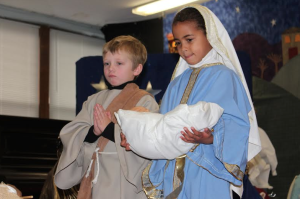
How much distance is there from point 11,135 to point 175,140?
423cm

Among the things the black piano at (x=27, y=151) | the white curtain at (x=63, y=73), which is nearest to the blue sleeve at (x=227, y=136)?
the black piano at (x=27, y=151)

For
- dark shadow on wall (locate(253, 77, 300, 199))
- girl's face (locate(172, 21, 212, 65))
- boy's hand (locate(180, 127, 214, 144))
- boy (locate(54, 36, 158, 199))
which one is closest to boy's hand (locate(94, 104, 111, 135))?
boy (locate(54, 36, 158, 199))

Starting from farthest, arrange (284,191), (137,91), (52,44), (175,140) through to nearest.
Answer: (52,44)
(284,191)
(137,91)
(175,140)

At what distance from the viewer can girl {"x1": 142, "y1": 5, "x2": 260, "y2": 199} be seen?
1.86m

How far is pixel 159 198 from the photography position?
2059 mm

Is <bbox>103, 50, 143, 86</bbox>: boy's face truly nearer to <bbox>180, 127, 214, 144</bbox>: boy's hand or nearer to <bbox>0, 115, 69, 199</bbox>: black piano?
<bbox>180, 127, 214, 144</bbox>: boy's hand

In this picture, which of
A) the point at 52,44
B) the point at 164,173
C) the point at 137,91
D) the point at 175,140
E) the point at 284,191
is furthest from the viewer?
the point at 52,44

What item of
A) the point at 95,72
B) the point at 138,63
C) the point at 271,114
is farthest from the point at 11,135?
the point at 138,63

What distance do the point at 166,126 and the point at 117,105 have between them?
0.68 meters

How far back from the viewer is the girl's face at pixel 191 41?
82.7 inches

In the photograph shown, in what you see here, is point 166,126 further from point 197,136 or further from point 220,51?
point 220,51

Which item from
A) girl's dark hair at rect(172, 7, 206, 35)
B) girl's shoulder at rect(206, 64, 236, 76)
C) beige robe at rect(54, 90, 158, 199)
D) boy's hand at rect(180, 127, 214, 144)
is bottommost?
beige robe at rect(54, 90, 158, 199)

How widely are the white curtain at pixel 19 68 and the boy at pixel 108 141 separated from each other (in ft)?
15.2

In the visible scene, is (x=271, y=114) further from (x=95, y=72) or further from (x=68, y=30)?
(x=68, y=30)
